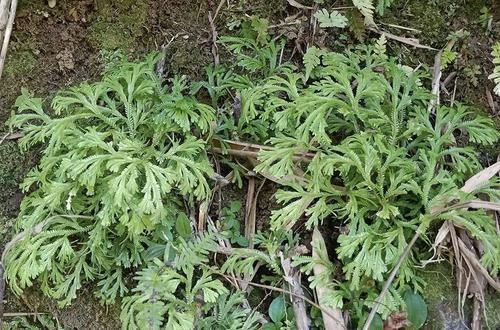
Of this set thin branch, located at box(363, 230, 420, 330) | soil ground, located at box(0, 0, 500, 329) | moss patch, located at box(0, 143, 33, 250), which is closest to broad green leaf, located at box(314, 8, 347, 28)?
soil ground, located at box(0, 0, 500, 329)

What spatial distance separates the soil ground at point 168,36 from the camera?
9.73 ft

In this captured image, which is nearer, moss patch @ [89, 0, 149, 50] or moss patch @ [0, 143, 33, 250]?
moss patch @ [0, 143, 33, 250]

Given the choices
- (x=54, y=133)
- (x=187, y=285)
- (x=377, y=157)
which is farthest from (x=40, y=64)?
(x=377, y=157)

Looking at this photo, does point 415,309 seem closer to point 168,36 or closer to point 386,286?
point 386,286

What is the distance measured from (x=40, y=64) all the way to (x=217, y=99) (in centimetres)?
97

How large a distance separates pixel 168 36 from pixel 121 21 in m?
0.26

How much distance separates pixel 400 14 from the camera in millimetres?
3062

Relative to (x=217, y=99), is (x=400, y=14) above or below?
above

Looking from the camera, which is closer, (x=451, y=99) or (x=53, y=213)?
(x=53, y=213)

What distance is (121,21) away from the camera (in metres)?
3.05

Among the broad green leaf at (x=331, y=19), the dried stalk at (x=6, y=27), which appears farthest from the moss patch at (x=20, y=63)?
the broad green leaf at (x=331, y=19)

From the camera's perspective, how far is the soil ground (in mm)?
2967

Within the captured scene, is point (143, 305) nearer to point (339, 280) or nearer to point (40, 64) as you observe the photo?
point (339, 280)

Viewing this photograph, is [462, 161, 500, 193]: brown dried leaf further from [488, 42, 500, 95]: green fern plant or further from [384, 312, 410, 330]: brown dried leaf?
[384, 312, 410, 330]: brown dried leaf
